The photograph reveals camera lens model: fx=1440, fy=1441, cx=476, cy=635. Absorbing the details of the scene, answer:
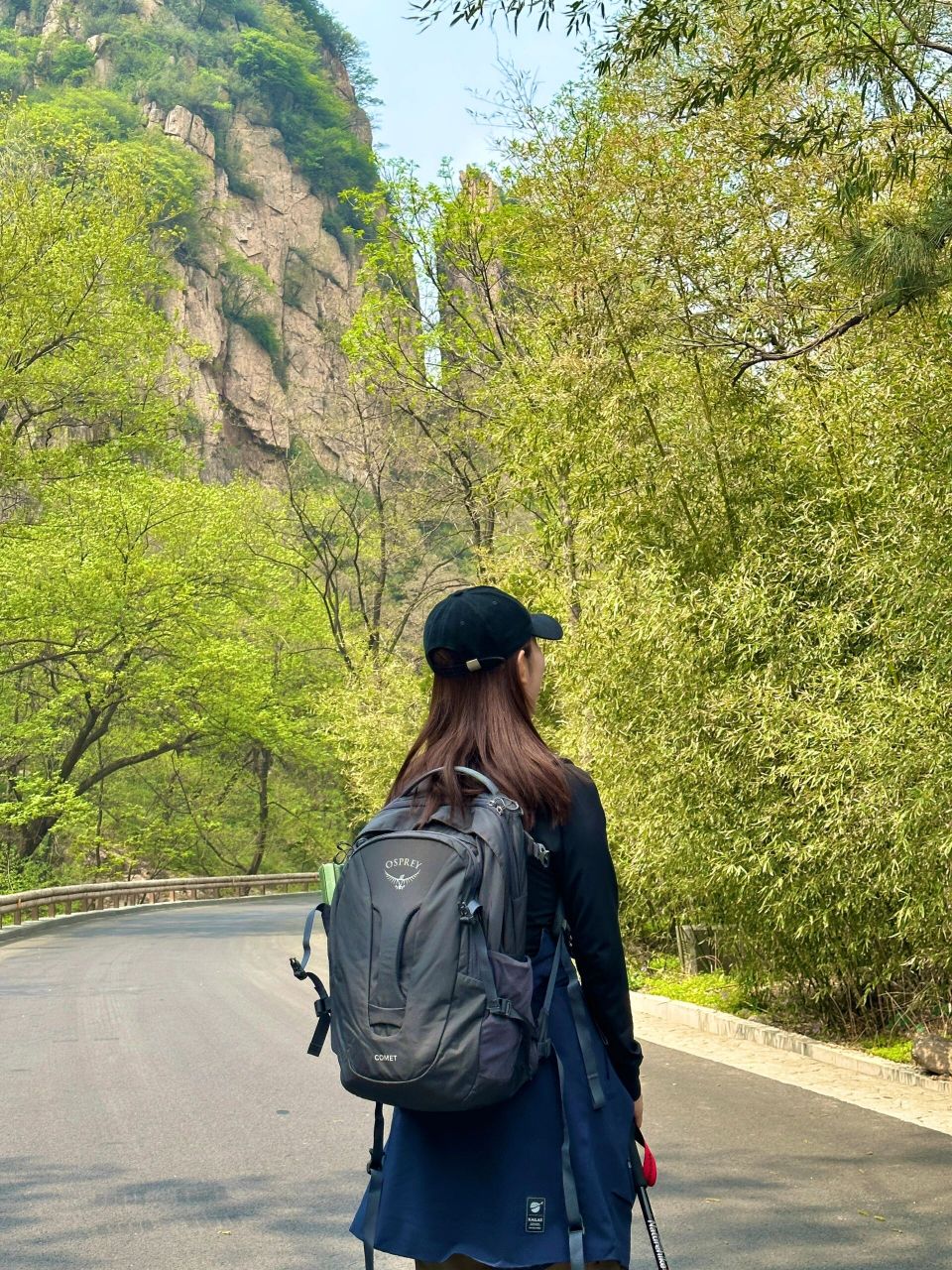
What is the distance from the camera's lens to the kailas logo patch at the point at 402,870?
240 centimetres

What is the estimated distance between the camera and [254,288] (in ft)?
229

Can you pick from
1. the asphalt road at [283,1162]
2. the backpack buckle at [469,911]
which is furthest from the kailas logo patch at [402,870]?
the asphalt road at [283,1162]

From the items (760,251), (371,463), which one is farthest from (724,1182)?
(371,463)

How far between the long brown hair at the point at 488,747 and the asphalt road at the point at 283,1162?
9.29 feet

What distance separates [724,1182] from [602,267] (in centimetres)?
664

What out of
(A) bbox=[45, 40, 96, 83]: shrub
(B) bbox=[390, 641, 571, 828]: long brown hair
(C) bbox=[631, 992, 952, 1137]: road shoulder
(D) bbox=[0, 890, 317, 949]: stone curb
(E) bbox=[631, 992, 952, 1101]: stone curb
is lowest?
(C) bbox=[631, 992, 952, 1137]: road shoulder

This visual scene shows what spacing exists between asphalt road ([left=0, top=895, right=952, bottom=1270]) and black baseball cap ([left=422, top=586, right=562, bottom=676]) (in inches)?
115

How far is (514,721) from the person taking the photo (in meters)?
2.59

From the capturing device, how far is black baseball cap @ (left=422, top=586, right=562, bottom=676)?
2.61 m

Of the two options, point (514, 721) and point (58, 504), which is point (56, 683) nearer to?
point (58, 504)

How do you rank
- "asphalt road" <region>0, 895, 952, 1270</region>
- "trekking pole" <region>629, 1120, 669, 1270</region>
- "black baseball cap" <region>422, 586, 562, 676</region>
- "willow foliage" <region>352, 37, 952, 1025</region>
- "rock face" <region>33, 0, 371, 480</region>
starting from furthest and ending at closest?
"rock face" <region>33, 0, 371, 480</region> → "willow foliage" <region>352, 37, 952, 1025</region> → "asphalt road" <region>0, 895, 952, 1270</region> → "black baseball cap" <region>422, 586, 562, 676</region> → "trekking pole" <region>629, 1120, 669, 1270</region>

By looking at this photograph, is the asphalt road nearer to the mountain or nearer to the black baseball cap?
the black baseball cap

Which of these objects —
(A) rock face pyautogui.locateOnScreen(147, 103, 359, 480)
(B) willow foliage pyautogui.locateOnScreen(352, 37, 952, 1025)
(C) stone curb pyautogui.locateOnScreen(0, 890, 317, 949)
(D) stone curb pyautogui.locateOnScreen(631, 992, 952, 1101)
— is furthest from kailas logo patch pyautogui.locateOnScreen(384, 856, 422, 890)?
(A) rock face pyautogui.locateOnScreen(147, 103, 359, 480)

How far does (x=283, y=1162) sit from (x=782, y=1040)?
444 cm
